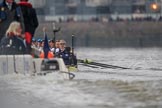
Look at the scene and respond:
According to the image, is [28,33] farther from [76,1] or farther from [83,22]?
[76,1]

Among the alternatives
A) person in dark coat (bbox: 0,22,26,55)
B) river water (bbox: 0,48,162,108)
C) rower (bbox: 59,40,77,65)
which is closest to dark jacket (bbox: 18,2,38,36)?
Answer: person in dark coat (bbox: 0,22,26,55)

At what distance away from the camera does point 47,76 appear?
20609mm

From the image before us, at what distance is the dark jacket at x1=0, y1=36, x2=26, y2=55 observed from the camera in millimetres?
21422

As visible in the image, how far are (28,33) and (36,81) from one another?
9.84 feet

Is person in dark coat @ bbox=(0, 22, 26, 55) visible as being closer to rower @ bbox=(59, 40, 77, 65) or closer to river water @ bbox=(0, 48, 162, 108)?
river water @ bbox=(0, 48, 162, 108)

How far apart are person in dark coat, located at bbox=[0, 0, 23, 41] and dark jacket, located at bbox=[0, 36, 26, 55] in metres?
0.70

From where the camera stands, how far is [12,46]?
21.5 meters

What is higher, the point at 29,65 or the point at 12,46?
the point at 12,46

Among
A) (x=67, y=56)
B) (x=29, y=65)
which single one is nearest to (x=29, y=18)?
(x=29, y=65)

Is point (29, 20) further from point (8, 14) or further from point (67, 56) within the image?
point (67, 56)

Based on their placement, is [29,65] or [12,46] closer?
[29,65]

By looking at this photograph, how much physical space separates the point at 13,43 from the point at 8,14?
1.09 meters

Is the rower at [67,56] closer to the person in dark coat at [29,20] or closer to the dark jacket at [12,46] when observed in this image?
the person in dark coat at [29,20]

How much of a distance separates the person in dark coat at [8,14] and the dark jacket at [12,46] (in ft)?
2.31
